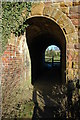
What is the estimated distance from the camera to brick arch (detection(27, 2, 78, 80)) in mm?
4680

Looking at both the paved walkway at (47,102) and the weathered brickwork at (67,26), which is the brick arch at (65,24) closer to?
the weathered brickwork at (67,26)

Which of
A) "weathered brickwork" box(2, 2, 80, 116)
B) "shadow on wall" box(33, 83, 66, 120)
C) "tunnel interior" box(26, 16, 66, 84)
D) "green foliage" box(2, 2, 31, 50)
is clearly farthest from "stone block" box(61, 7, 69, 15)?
"shadow on wall" box(33, 83, 66, 120)

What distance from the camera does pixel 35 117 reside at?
4.76m

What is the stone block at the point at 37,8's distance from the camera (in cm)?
475

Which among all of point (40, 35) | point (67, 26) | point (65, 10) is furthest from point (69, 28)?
point (40, 35)

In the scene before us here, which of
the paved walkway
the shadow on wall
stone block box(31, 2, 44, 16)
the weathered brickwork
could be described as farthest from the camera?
the paved walkway

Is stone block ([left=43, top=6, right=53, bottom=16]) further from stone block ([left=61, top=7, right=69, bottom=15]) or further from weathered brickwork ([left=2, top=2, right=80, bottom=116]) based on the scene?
stone block ([left=61, top=7, right=69, bottom=15])

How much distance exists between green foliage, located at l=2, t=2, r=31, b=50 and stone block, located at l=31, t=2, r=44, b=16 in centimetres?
12

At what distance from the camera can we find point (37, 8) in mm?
4766

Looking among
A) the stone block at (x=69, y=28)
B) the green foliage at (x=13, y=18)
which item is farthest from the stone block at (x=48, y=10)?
the stone block at (x=69, y=28)

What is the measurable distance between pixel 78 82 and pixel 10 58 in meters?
1.84

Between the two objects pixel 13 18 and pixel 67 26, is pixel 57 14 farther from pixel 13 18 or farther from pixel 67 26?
pixel 13 18

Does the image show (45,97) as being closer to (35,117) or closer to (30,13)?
(35,117)

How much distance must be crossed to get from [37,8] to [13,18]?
2.39 ft
